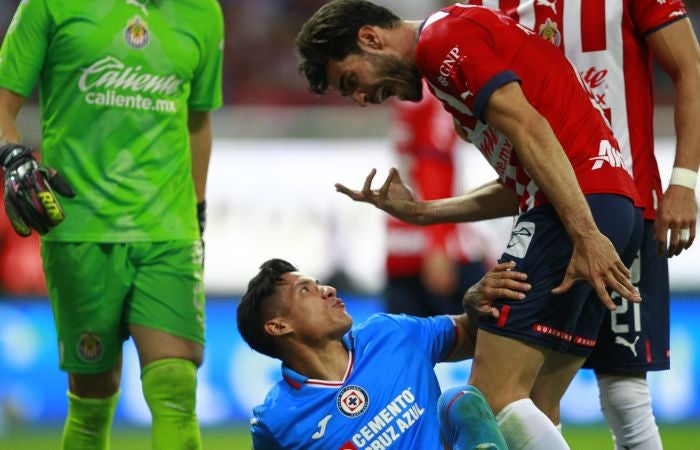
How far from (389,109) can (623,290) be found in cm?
806

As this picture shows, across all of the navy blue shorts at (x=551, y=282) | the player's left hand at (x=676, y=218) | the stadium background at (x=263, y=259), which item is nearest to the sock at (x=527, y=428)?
the navy blue shorts at (x=551, y=282)


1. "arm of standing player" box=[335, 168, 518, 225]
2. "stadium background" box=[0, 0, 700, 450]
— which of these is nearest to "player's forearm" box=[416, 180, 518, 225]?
"arm of standing player" box=[335, 168, 518, 225]

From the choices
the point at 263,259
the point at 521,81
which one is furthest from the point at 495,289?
the point at 263,259

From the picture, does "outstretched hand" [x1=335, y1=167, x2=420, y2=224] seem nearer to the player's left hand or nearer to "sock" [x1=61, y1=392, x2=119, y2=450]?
the player's left hand

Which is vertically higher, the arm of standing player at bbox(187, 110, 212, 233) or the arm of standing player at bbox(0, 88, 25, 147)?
the arm of standing player at bbox(0, 88, 25, 147)

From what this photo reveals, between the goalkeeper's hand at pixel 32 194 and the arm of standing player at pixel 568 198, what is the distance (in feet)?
5.12

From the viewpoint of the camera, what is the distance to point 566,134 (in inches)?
143

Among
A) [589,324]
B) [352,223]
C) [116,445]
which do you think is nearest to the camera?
[589,324]

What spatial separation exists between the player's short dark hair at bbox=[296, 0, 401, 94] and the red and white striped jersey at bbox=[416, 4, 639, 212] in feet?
1.00

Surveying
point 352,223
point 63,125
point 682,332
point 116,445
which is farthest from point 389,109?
point 63,125

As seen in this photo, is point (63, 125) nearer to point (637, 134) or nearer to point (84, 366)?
point (84, 366)

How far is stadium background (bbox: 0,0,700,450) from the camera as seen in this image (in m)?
8.50

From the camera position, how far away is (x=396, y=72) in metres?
3.91

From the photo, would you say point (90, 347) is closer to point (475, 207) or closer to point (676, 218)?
point (475, 207)
